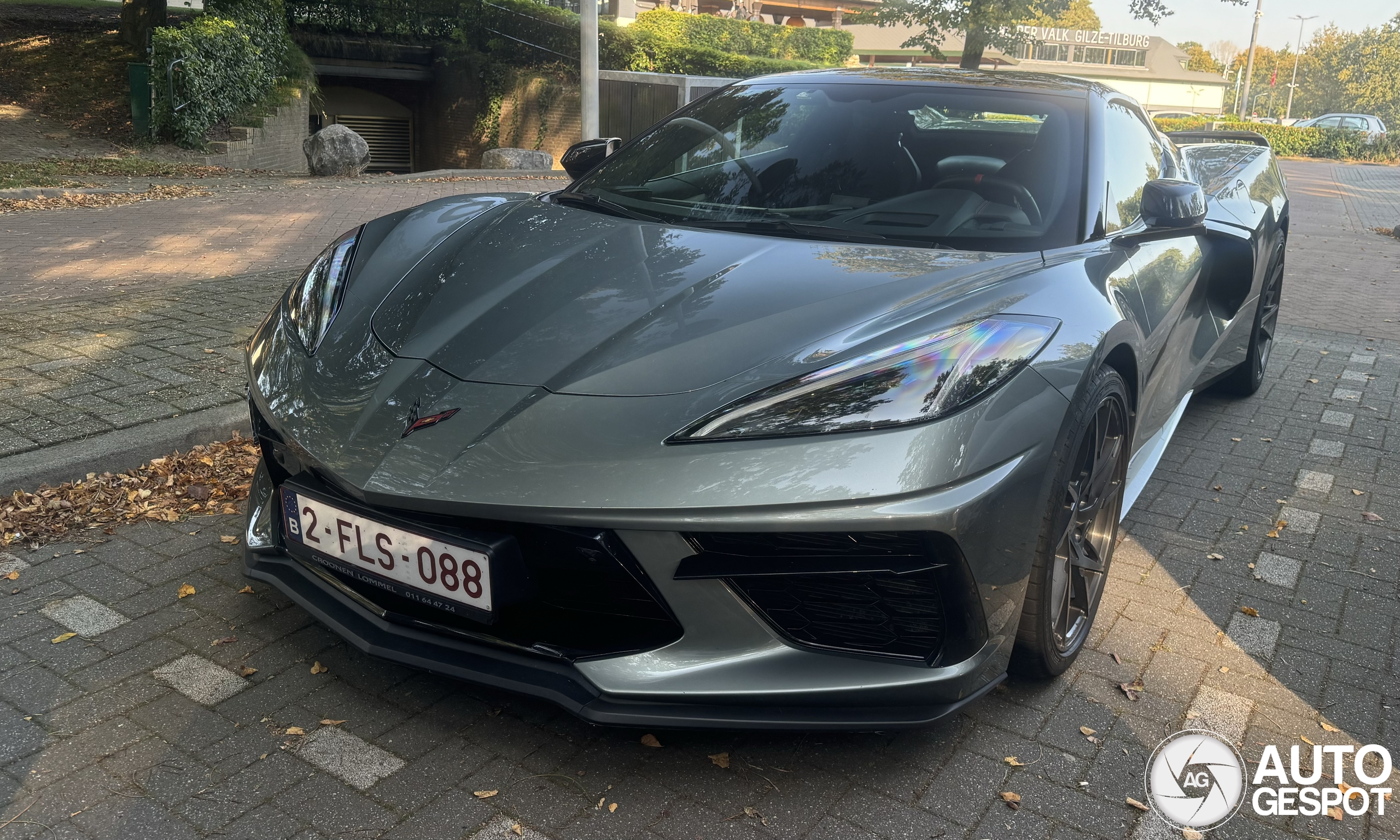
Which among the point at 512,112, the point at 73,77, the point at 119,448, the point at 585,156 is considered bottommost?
the point at 119,448

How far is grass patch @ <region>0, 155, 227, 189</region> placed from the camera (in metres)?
10.3

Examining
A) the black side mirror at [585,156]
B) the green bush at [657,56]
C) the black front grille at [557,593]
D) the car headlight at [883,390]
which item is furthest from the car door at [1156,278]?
the green bush at [657,56]

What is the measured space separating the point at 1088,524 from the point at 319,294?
2007mm

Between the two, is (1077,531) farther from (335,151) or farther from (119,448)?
(335,151)

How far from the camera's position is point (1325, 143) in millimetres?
36531

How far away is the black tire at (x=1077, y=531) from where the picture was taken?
2201 mm

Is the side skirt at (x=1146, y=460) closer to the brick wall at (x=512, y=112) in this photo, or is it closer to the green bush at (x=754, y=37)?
the brick wall at (x=512, y=112)

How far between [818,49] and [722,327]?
36.6m

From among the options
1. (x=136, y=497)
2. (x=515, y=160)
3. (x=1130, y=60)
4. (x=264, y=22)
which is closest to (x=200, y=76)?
(x=264, y=22)

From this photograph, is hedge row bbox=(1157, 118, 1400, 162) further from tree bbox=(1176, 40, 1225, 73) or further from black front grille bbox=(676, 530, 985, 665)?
tree bbox=(1176, 40, 1225, 73)

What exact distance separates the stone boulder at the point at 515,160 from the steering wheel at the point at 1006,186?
13.3 meters

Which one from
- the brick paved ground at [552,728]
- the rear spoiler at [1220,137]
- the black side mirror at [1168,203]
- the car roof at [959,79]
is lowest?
the brick paved ground at [552,728]

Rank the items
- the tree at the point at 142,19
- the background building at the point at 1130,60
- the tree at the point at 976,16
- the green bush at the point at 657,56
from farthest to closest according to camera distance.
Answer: the background building at the point at 1130,60
the green bush at the point at 657,56
the tree at the point at 976,16
the tree at the point at 142,19

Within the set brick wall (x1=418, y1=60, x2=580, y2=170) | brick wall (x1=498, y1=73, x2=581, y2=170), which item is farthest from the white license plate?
brick wall (x1=498, y1=73, x2=581, y2=170)
